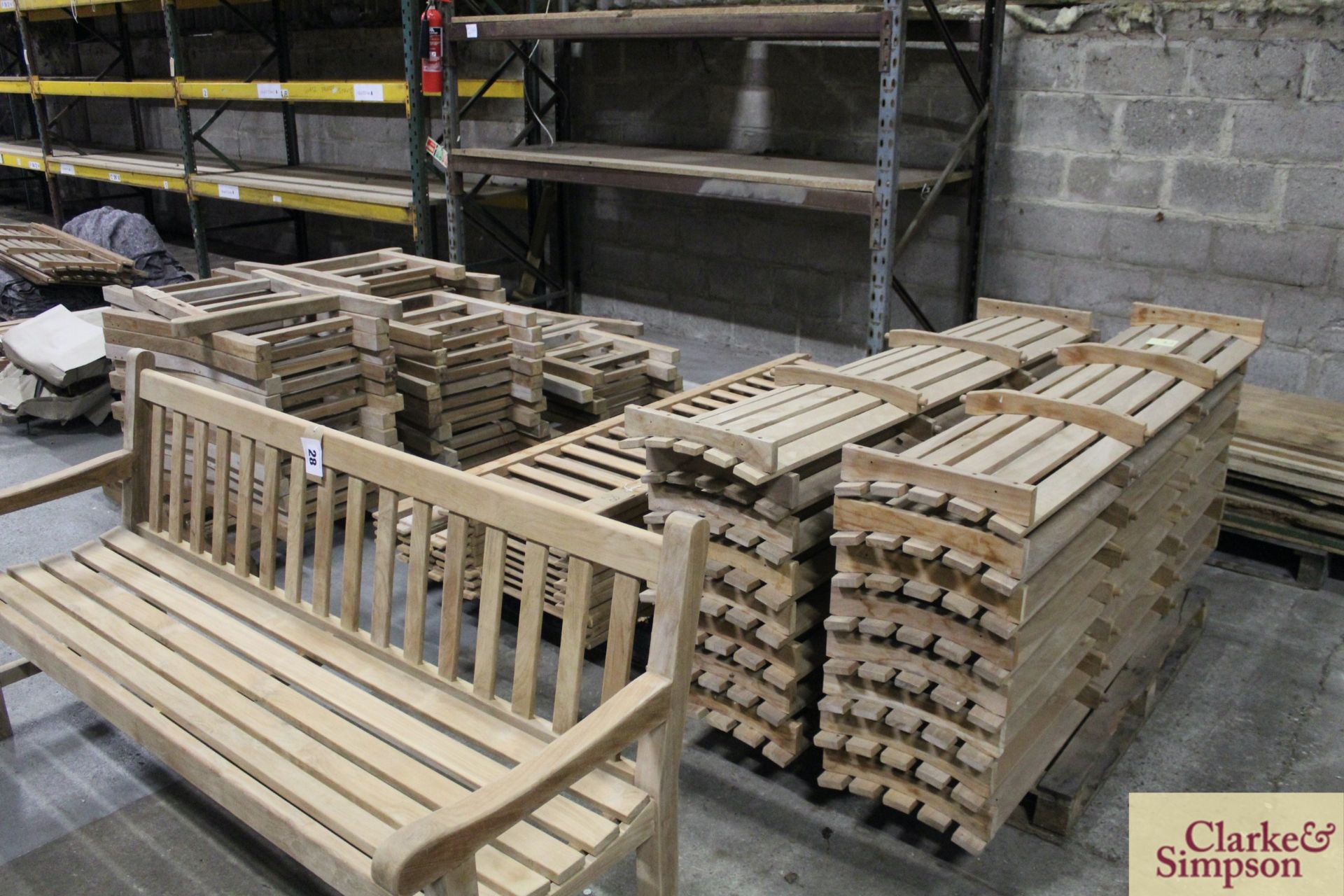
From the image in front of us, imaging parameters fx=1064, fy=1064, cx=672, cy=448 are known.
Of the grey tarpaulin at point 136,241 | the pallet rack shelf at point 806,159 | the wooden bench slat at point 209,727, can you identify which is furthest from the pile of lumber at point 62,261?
the wooden bench slat at point 209,727

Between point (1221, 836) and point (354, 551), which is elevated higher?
point (354, 551)

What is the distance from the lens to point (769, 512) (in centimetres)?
281

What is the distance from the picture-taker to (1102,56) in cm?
530

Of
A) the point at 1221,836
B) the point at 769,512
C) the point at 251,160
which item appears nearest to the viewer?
the point at 1221,836

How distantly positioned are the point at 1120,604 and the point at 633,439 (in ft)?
5.06

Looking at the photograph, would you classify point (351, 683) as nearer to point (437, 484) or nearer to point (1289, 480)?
point (437, 484)

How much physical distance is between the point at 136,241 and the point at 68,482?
6254 mm

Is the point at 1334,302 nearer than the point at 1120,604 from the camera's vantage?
No

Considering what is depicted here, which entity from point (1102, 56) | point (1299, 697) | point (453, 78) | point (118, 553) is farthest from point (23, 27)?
point (1299, 697)

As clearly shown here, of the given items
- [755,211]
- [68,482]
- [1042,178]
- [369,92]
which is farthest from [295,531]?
[369,92]

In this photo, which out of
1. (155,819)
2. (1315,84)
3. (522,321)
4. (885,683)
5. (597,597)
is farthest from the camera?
(522,321)

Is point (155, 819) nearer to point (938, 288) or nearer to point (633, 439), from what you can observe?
point (633, 439)

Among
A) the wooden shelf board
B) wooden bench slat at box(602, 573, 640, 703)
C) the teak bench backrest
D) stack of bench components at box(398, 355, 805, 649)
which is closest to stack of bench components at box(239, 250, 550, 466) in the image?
stack of bench components at box(398, 355, 805, 649)

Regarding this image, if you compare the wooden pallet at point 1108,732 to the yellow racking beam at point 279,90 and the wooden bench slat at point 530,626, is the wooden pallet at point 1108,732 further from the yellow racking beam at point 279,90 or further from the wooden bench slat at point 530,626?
the yellow racking beam at point 279,90
